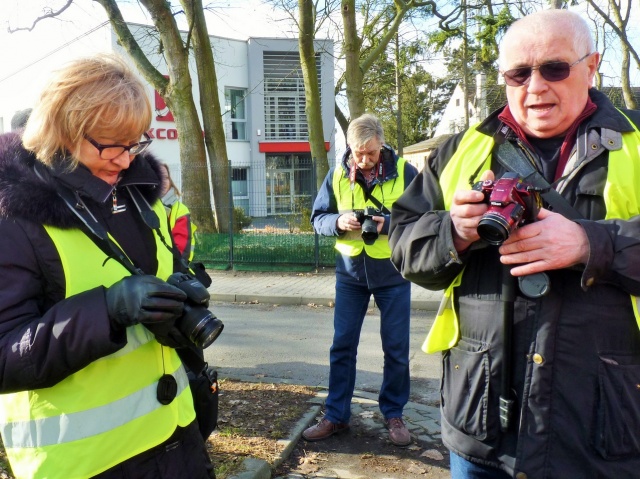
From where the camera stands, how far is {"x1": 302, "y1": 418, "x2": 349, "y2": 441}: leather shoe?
4086 mm

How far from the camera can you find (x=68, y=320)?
5.51ft

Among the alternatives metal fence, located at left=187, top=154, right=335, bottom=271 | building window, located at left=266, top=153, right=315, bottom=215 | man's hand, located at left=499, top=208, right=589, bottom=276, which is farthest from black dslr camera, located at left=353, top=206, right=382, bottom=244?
building window, located at left=266, top=153, right=315, bottom=215

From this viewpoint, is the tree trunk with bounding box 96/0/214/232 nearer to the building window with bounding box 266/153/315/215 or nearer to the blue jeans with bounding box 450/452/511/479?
the building window with bounding box 266/153/315/215

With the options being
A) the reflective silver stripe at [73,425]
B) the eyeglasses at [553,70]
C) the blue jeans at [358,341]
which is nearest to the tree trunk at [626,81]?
the blue jeans at [358,341]

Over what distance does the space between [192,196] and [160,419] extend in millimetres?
11094

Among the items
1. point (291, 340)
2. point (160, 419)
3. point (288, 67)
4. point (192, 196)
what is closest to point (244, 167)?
point (192, 196)

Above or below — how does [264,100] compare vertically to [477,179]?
above

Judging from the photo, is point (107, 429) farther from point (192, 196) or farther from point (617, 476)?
point (192, 196)

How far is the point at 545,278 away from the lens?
5.66 feet

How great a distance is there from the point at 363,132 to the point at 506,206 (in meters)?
2.54

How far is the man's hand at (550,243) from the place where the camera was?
5.46 feet

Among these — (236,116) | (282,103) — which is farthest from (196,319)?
(282,103)

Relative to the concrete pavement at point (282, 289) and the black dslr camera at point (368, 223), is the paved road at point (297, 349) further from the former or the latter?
the black dslr camera at point (368, 223)

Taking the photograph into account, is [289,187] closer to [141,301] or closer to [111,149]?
[111,149]
